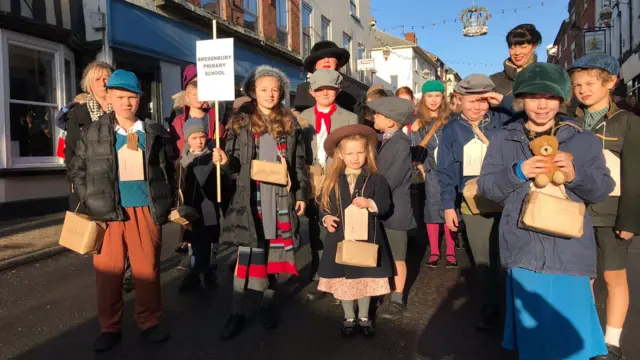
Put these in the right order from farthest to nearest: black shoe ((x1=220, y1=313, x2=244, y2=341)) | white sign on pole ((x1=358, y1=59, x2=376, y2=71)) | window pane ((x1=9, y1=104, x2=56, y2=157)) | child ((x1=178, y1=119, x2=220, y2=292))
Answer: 1. white sign on pole ((x1=358, y1=59, x2=376, y2=71))
2. window pane ((x1=9, y1=104, x2=56, y2=157))
3. child ((x1=178, y1=119, x2=220, y2=292))
4. black shoe ((x1=220, y1=313, x2=244, y2=341))

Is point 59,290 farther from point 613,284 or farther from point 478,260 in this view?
point 613,284

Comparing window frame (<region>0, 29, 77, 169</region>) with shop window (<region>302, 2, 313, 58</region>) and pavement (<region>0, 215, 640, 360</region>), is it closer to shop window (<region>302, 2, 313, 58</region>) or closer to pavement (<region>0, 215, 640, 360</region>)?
pavement (<region>0, 215, 640, 360</region>)

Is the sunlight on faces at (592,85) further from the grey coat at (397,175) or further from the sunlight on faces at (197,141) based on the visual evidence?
the sunlight on faces at (197,141)

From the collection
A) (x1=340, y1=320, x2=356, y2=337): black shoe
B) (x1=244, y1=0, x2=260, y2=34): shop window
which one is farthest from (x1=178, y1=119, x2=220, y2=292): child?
(x1=244, y1=0, x2=260, y2=34): shop window

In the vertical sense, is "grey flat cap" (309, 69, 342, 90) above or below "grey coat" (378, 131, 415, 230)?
above

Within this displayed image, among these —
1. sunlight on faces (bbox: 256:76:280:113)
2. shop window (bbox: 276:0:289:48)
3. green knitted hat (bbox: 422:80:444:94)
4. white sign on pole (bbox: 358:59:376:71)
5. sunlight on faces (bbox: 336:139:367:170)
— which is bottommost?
sunlight on faces (bbox: 336:139:367:170)

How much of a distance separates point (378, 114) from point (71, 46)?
7.63m

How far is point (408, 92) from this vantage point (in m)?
6.18

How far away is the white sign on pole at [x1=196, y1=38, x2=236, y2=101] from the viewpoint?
137 inches

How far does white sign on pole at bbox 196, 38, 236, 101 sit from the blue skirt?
2367 millimetres

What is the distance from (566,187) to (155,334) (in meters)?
2.81

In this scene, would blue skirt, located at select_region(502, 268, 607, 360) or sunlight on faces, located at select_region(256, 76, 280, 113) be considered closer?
blue skirt, located at select_region(502, 268, 607, 360)

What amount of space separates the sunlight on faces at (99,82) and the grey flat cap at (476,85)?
2.85 meters

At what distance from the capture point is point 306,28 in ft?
64.5
